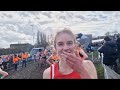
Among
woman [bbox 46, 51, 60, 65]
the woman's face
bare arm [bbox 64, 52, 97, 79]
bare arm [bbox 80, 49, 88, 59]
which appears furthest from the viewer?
bare arm [bbox 80, 49, 88, 59]

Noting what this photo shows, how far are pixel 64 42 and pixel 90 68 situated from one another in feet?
1.70

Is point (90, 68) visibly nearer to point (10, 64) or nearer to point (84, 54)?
point (84, 54)

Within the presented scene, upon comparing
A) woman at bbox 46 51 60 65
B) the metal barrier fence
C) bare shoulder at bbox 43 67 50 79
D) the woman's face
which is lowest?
bare shoulder at bbox 43 67 50 79

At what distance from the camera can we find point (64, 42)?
4109mm

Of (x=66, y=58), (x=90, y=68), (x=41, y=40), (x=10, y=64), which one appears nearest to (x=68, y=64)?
(x=66, y=58)

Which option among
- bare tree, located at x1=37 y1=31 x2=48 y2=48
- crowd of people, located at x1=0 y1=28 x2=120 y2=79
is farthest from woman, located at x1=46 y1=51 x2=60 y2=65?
bare tree, located at x1=37 y1=31 x2=48 y2=48

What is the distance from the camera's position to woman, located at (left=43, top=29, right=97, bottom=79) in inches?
156

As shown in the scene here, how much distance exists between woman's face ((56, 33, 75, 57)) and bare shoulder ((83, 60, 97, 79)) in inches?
12.0

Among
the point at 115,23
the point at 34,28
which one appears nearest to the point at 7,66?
the point at 34,28

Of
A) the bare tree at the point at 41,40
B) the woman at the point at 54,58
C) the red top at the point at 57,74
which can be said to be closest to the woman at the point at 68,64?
the red top at the point at 57,74

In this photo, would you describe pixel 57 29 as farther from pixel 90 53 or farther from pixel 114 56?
pixel 114 56

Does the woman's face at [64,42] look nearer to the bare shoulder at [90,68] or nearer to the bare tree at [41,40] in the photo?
the bare shoulder at [90,68]

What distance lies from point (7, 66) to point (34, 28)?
740mm

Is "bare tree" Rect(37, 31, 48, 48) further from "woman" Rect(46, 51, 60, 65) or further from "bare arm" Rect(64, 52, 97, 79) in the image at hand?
"bare arm" Rect(64, 52, 97, 79)
